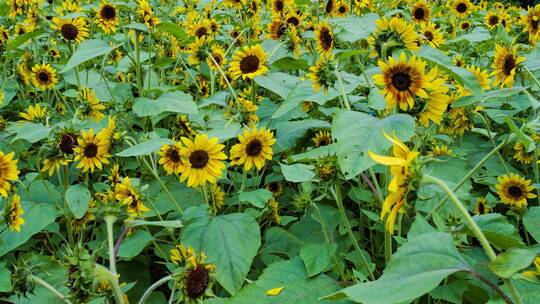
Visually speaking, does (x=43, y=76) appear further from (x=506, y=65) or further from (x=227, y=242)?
(x=506, y=65)

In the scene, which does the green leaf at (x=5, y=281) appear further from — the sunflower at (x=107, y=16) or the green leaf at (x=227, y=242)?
the sunflower at (x=107, y=16)

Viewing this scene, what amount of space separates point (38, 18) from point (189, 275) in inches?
84.8

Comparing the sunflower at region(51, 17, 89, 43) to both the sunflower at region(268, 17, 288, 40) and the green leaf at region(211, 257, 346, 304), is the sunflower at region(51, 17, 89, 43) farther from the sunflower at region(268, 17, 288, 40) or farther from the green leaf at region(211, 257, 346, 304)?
the green leaf at region(211, 257, 346, 304)

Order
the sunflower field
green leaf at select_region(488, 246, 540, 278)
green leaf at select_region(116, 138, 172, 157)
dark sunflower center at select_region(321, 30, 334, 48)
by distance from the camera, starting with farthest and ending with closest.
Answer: dark sunflower center at select_region(321, 30, 334, 48), green leaf at select_region(116, 138, 172, 157), the sunflower field, green leaf at select_region(488, 246, 540, 278)

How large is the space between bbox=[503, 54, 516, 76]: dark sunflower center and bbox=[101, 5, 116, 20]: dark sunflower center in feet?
6.08

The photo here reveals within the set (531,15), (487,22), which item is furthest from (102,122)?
(487,22)

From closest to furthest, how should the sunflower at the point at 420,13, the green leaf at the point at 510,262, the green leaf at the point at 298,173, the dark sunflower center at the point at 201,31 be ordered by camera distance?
the green leaf at the point at 510,262 → the green leaf at the point at 298,173 → the dark sunflower center at the point at 201,31 → the sunflower at the point at 420,13

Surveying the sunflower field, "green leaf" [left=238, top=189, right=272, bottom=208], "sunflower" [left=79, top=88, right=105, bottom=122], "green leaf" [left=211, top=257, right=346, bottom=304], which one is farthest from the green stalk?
"sunflower" [left=79, top=88, right=105, bottom=122]

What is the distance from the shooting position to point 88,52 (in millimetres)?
2072

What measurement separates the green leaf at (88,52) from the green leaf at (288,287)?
3.64 feet

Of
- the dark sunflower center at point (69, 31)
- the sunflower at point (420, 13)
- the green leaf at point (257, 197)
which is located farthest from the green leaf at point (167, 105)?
the sunflower at point (420, 13)

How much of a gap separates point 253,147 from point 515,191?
966mm

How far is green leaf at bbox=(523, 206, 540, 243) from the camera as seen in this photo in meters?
1.61

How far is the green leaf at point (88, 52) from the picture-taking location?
198 cm
